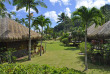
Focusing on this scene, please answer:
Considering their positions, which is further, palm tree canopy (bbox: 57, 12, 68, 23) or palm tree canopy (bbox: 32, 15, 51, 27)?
palm tree canopy (bbox: 57, 12, 68, 23)

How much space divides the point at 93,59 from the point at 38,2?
889 centimetres

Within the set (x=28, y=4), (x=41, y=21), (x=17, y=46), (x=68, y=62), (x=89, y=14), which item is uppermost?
(x=28, y=4)

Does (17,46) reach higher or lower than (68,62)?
higher

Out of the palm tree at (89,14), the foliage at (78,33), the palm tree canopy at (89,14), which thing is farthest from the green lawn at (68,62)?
the foliage at (78,33)

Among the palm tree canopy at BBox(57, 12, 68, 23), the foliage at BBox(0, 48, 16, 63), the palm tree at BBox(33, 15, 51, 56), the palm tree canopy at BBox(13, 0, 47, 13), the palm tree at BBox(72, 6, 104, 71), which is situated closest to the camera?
the palm tree at BBox(72, 6, 104, 71)

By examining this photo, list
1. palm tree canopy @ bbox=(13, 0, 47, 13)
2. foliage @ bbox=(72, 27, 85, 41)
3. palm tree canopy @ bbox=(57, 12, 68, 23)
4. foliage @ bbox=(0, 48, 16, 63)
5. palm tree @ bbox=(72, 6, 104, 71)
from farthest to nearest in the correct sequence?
palm tree canopy @ bbox=(57, 12, 68, 23) → foliage @ bbox=(72, 27, 85, 41) → palm tree canopy @ bbox=(13, 0, 47, 13) → foliage @ bbox=(0, 48, 16, 63) → palm tree @ bbox=(72, 6, 104, 71)

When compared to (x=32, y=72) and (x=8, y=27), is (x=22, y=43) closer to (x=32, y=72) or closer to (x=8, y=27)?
(x=8, y=27)

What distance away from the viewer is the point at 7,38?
32.7 feet

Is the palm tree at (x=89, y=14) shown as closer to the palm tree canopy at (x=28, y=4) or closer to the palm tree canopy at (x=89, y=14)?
the palm tree canopy at (x=89, y=14)

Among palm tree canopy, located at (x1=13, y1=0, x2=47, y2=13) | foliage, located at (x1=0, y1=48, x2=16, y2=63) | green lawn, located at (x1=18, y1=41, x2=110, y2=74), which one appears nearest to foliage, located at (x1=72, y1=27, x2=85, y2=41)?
green lawn, located at (x1=18, y1=41, x2=110, y2=74)

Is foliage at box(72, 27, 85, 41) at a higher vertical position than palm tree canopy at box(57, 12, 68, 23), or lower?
lower

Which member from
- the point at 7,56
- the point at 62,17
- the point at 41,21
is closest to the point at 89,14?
the point at 41,21

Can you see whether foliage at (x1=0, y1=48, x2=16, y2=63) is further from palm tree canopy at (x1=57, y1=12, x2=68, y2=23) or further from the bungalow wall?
palm tree canopy at (x1=57, y1=12, x2=68, y2=23)

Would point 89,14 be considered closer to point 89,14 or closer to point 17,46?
point 89,14
